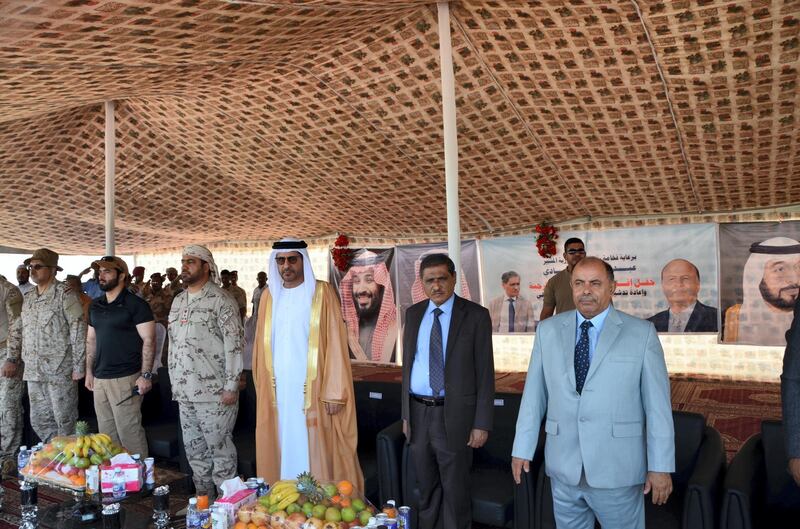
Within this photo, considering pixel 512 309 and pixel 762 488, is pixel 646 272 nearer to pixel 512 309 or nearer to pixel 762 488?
pixel 512 309

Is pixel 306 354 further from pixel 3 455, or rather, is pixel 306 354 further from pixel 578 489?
pixel 3 455

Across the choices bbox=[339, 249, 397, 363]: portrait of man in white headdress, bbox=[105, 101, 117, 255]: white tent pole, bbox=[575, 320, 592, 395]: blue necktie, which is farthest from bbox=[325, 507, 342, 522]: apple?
bbox=[339, 249, 397, 363]: portrait of man in white headdress

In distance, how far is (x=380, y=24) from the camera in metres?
4.41

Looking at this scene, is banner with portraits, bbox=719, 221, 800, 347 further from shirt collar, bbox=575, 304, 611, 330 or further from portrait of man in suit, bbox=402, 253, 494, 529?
shirt collar, bbox=575, 304, 611, 330

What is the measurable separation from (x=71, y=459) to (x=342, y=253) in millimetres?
5729

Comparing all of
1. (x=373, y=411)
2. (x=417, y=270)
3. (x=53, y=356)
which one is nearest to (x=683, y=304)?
(x=417, y=270)

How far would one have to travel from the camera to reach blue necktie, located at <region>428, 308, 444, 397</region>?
115 inches

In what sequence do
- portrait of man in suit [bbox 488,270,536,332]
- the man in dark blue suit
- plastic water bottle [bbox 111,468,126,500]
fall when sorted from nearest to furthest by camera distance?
the man in dark blue suit → plastic water bottle [bbox 111,468,126,500] → portrait of man in suit [bbox 488,270,536,332]

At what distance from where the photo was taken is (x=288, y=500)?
2.22 meters

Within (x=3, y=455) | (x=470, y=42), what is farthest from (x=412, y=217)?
(x=3, y=455)

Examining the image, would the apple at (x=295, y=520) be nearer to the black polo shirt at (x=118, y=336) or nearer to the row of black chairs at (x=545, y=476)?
the row of black chairs at (x=545, y=476)

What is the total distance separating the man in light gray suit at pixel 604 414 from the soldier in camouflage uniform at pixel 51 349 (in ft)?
11.5

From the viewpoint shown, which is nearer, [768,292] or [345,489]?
[345,489]

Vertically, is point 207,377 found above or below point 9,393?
above
